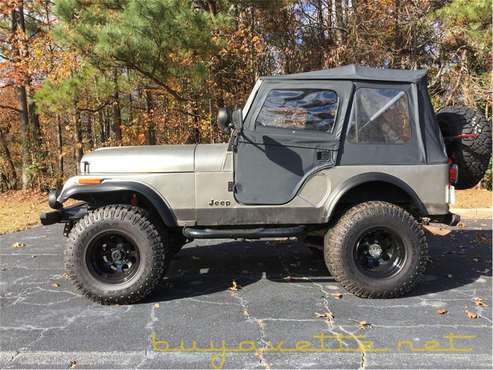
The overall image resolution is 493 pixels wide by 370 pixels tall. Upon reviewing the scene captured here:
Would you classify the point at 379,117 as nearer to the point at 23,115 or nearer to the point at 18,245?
the point at 18,245

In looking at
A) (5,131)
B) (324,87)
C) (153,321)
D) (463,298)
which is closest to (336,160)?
(324,87)

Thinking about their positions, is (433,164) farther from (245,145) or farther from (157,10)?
(157,10)

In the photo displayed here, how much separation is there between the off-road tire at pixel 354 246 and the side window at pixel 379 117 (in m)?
0.69

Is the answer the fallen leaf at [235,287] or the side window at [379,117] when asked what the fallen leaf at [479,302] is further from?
the fallen leaf at [235,287]

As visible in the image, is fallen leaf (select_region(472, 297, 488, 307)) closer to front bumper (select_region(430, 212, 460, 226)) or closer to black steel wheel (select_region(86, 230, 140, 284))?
front bumper (select_region(430, 212, 460, 226))

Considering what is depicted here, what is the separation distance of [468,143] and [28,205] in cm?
1178

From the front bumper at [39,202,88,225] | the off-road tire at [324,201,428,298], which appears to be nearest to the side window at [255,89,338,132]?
the off-road tire at [324,201,428,298]

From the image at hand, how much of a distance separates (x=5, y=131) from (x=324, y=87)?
922 inches

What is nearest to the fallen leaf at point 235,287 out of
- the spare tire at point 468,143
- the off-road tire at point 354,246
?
the off-road tire at point 354,246

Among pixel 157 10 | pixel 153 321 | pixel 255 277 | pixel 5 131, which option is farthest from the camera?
pixel 5 131

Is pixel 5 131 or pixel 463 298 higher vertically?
pixel 5 131

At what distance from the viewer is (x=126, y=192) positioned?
4.24m

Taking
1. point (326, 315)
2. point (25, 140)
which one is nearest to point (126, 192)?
point (326, 315)

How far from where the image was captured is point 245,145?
4168 mm
